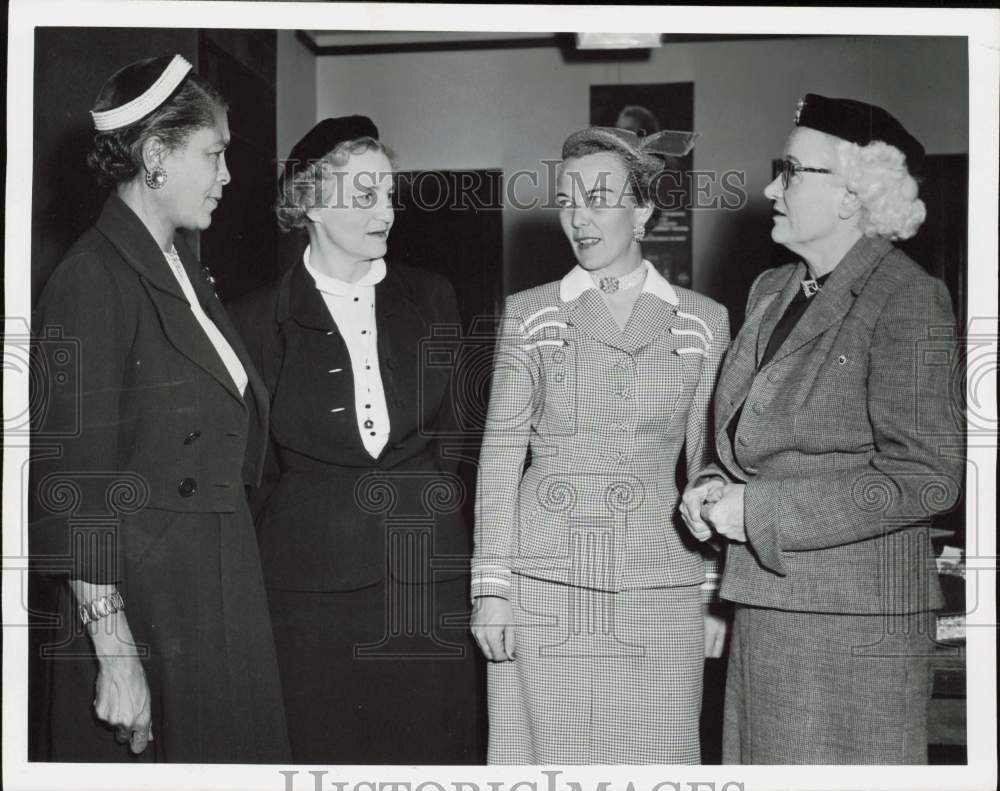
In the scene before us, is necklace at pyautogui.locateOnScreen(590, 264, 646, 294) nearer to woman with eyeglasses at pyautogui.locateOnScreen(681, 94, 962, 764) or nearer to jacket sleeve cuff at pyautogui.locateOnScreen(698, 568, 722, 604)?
woman with eyeglasses at pyautogui.locateOnScreen(681, 94, 962, 764)

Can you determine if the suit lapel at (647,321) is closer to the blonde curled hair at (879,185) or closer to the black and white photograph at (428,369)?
the black and white photograph at (428,369)

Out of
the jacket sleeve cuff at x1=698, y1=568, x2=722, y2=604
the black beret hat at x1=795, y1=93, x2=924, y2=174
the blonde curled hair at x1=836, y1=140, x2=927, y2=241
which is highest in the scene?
the black beret hat at x1=795, y1=93, x2=924, y2=174

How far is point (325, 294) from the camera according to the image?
1.90 metres

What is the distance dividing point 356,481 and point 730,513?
730 mm

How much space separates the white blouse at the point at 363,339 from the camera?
1882mm

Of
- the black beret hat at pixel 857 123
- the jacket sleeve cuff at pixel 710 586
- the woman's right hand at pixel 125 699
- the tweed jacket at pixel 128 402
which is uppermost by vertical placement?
the black beret hat at pixel 857 123

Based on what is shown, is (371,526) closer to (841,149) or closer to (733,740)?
(733,740)

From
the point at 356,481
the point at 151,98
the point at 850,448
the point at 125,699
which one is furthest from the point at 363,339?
the point at 850,448

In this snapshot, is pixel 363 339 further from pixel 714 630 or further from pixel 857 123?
pixel 857 123

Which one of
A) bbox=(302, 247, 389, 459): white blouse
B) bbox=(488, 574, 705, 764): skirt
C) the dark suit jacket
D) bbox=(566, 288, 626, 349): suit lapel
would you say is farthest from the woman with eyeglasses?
bbox=(302, 247, 389, 459): white blouse

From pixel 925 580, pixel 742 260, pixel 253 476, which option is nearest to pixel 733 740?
pixel 925 580

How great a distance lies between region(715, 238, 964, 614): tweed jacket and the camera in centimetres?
164

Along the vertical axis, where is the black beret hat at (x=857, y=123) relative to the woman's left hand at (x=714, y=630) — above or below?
above

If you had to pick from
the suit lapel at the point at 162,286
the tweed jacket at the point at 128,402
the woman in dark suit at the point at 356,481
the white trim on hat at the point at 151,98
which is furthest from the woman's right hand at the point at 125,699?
the white trim on hat at the point at 151,98
